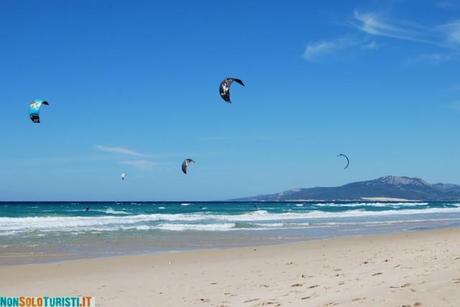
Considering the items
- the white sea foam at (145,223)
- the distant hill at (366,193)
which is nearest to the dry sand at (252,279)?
the white sea foam at (145,223)

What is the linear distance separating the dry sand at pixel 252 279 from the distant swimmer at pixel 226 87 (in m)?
3.59

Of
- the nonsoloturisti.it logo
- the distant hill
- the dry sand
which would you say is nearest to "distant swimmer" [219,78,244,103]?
the dry sand

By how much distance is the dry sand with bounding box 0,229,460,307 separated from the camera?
5.74 metres

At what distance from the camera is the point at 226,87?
12.6 metres

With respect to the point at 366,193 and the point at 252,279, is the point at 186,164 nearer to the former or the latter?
the point at 252,279

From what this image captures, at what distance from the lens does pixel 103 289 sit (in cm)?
812

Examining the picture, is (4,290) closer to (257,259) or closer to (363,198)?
(257,259)

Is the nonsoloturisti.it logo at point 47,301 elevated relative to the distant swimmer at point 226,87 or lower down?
lower down

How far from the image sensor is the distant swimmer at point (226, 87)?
12281 mm

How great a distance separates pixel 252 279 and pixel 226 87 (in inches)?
212

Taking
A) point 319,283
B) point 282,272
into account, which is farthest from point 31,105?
point 319,283

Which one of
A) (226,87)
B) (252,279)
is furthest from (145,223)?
(252,279)

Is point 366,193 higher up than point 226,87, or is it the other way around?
point 366,193

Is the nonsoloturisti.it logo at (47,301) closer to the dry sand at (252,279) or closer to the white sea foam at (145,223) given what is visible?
the dry sand at (252,279)
